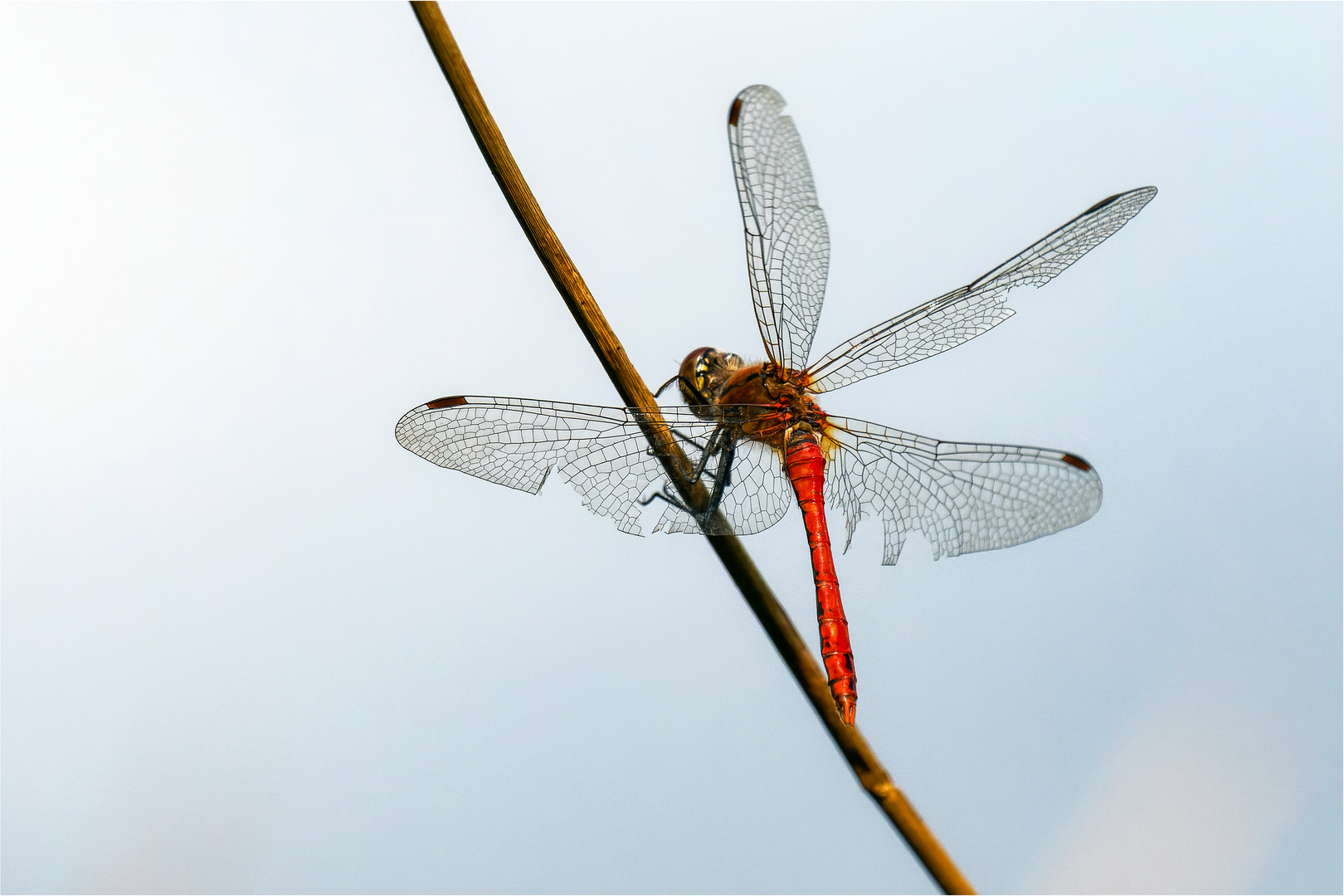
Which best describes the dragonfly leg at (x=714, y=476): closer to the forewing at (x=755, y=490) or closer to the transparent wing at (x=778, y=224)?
the forewing at (x=755, y=490)

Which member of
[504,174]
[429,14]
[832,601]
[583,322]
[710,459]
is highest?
[429,14]

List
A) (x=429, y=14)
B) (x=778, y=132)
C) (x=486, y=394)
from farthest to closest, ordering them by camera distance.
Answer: (x=778, y=132) → (x=486, y=394) → (x=429, y=14)

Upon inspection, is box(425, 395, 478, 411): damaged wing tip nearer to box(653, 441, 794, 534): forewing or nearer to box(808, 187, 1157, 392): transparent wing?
box(653, 441, 794, 534): forewing

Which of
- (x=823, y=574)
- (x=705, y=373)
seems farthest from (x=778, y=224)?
(x=823, y=574)

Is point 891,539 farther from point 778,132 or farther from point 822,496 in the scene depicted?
point 778,132

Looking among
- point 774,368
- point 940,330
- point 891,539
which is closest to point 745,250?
point 774,368
